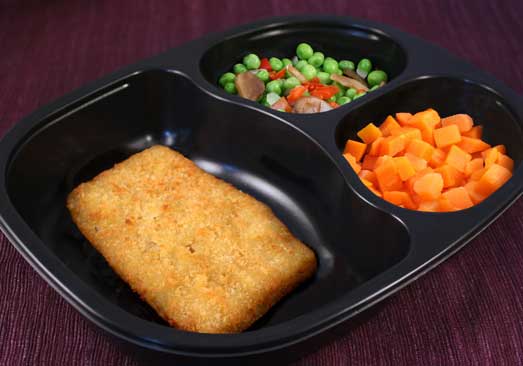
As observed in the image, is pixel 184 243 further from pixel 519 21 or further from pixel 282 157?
pixel 519 21

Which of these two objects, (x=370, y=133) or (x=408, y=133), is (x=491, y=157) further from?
(x=370, y=133)

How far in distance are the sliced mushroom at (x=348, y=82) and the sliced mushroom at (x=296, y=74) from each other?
0.11m

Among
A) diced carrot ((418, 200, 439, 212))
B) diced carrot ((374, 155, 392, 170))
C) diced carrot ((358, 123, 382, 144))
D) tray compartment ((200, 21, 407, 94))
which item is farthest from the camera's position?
tray compartment ((200, 21, 407, 94))

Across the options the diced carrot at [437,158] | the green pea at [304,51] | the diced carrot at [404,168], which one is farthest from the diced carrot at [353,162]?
the green pea at [304,51]

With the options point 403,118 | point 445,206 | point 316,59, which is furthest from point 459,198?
point 316,59

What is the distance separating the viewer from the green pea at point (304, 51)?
7.49 ft

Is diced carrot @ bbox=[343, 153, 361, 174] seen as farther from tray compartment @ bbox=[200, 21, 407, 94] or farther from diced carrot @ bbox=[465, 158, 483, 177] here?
tray compartment @ bbox=[200, 21, 407, 94]

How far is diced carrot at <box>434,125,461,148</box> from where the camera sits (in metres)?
1.93

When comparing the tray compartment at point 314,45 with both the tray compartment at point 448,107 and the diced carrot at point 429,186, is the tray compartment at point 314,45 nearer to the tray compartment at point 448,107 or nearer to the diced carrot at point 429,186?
the tray compartment at point 448,107

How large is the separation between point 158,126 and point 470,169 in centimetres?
107

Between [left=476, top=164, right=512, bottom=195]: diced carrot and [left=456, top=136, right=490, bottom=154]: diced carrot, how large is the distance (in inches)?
6.2

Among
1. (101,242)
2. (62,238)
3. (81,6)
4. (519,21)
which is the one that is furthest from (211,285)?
(519,21)

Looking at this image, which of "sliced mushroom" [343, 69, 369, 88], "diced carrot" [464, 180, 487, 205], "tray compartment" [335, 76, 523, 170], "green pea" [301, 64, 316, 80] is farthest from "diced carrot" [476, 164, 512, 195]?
"green pea" [301, 64, 316, 80]

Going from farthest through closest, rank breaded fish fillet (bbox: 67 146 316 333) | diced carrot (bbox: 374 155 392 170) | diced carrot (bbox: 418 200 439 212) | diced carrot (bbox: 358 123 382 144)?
1. diced carrot (bbox: 358 123 382 144)
2. diced carrot (bbox: 374 155 392 170)
3. diced carrot (bbox: 418 200 439 212)
4. breaded fish fillet (bbox: 67 146 316 333)
